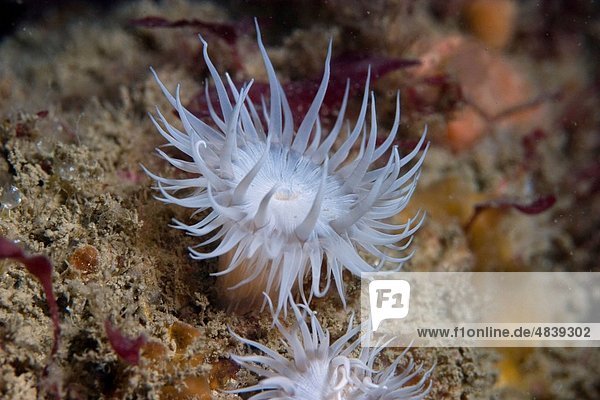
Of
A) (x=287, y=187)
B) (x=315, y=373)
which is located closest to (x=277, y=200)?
(x=287, y=187)

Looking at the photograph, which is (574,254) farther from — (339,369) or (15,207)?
(15,207)

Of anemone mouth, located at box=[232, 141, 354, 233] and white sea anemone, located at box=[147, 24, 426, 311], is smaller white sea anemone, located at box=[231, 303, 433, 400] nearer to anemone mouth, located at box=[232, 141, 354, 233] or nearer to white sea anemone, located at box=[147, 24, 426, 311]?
white sea anemone, located at box=[147, 24, 426, 311]

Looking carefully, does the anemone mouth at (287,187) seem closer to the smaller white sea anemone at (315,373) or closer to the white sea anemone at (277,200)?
the white sea anemone at (277,200)

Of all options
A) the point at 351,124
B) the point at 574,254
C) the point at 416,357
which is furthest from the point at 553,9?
the point at 416,357

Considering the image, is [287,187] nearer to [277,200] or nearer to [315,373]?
[277,200]

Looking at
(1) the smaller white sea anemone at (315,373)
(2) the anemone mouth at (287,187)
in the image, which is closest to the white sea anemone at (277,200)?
(2) the anemone mouth at (287,187)

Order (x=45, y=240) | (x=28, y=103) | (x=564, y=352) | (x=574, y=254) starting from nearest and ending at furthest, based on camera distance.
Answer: (x=45, y=240)
(x=28, y=103)
(x=564, y=352)
(x=574, y=254)
